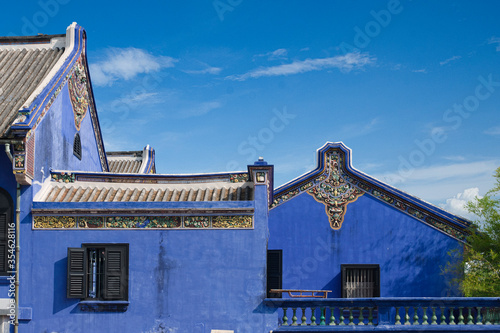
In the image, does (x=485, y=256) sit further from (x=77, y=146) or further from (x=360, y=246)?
(x=77, y=146)

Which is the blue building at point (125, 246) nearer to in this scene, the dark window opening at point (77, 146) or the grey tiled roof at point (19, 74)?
the grey tiled roof at point (19, 74)

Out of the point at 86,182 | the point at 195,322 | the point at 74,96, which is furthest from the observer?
the point at 74,96

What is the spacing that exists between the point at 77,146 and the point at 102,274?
5288 mm

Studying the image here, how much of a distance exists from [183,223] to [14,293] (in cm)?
417

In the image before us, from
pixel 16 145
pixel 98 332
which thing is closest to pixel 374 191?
pixel 98 332

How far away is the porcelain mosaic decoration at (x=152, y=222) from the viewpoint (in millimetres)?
12492

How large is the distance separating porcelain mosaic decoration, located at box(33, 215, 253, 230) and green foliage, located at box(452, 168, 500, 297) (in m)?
6.61

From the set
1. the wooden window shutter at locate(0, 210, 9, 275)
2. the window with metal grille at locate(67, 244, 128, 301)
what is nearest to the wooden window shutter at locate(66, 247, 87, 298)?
the window with metal grille at locate(67, 244, 128, 301)

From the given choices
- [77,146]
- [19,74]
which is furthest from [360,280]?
[19,74]

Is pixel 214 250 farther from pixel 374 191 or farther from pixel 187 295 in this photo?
pixel 374 191

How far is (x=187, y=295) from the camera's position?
Answer: 40.4 ft

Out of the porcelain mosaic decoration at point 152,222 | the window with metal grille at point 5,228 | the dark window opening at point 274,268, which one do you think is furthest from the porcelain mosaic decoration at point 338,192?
the window with metal grille at point 5,228

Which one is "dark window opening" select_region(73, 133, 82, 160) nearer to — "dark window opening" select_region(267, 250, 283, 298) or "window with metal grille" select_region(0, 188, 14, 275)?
"window with metal grille" select_region(0, 188, 14, 275)

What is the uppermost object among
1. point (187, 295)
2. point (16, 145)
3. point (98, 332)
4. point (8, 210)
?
point (16, 145)
